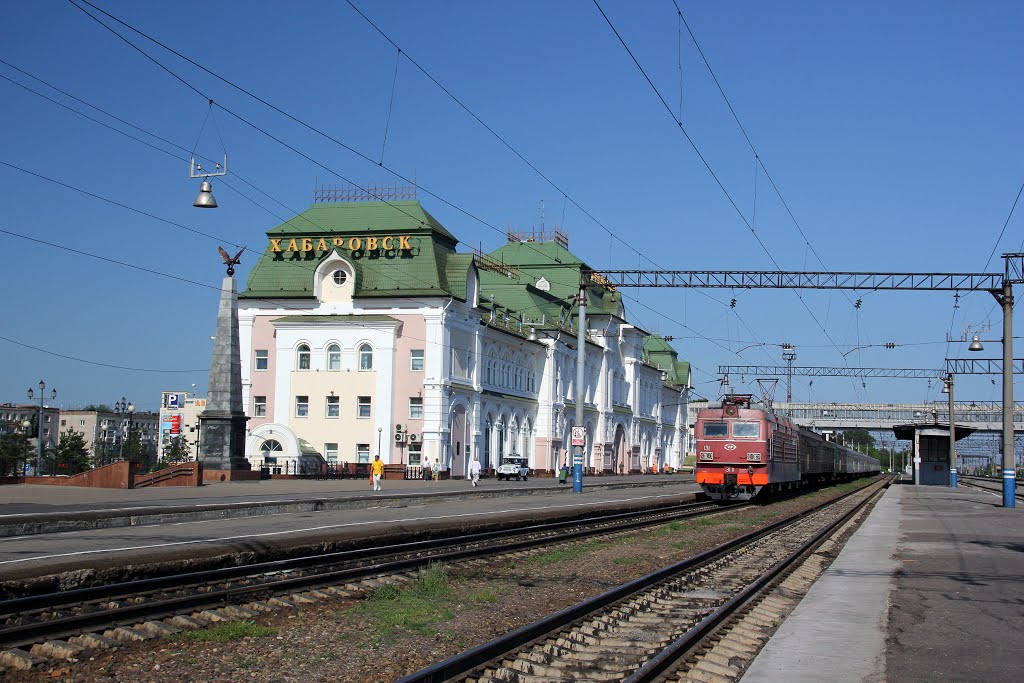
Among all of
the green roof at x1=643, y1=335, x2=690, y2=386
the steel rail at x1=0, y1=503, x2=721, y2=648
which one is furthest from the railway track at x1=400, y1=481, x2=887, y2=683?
the green roof at x1=643, y1=335, x2=690, y2=386

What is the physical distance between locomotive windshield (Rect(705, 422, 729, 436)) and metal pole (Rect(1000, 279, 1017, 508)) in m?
9.28

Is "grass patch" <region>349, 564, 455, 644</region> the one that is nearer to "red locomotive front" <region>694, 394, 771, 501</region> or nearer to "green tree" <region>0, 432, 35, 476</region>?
"red locomotive front" <region>694, 394, 771, 501</region>

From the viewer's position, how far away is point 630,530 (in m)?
25.6

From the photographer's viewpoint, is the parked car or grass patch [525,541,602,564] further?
the parked car

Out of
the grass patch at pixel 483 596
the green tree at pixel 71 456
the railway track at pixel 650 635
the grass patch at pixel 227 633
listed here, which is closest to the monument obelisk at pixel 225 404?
the railway track at pixel 650 635

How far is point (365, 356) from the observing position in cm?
6562

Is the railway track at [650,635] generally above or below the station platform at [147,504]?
above

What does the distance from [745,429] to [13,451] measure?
275 ft

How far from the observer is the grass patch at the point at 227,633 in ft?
32.7

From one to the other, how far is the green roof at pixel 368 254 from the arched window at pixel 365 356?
3.26 m

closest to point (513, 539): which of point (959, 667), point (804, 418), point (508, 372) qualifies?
point (959, 667)

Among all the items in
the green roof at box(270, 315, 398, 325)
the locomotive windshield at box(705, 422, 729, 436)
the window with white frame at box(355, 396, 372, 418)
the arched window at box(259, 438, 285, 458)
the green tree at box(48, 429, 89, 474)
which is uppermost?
the green roof at box(270, 315, 398, 325)

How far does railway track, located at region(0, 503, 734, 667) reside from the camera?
9633 millimetres

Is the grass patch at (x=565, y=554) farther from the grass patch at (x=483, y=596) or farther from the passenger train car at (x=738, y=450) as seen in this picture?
the passenger train car at (x=738, y=450)
